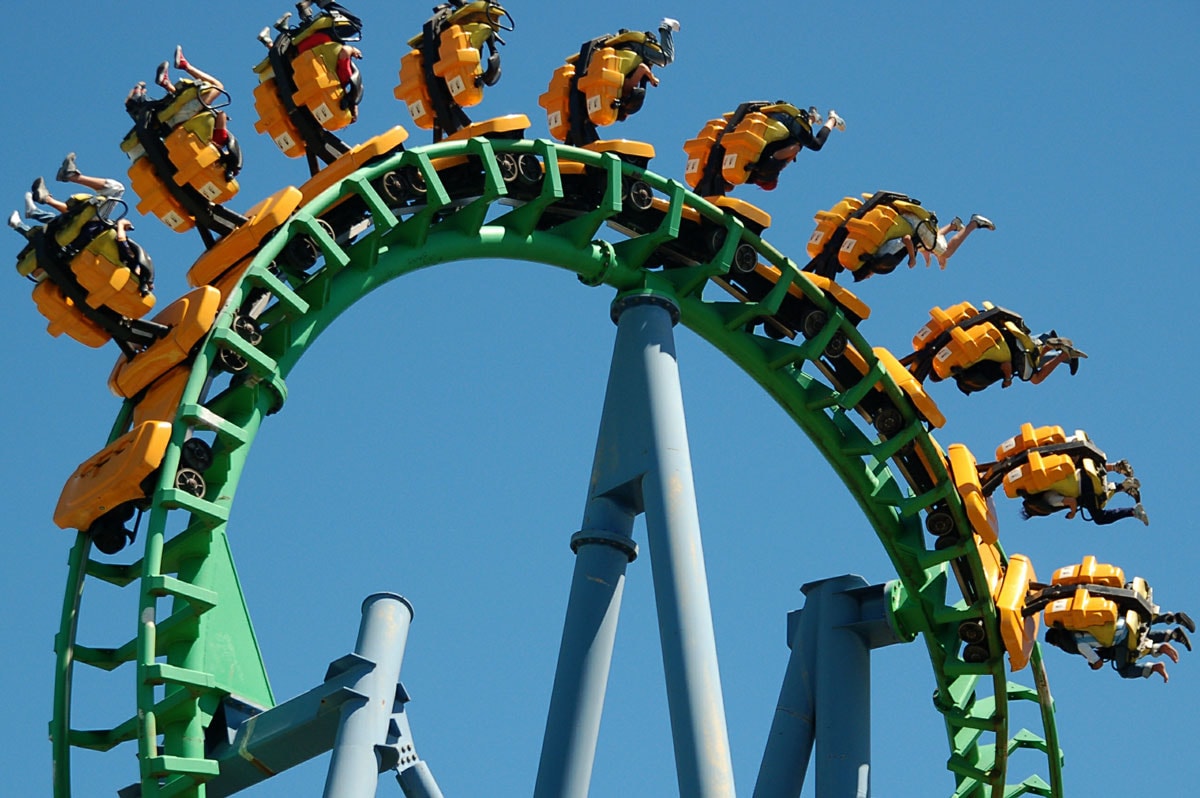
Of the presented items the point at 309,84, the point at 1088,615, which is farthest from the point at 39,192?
the point at 1088,615

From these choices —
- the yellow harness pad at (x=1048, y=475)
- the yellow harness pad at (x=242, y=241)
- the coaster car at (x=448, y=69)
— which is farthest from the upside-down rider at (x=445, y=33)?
the yellow harness pad at (x=1048, y=475)

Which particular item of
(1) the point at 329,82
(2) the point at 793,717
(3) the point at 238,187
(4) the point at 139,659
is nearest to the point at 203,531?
(4) the point at 139,659

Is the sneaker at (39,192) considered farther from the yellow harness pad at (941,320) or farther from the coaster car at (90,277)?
the yellow harness pad at (941,320)

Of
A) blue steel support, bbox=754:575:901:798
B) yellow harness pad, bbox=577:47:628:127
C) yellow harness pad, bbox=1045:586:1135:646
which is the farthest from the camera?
yellow harness pad, bbox=1045:586:1135:646

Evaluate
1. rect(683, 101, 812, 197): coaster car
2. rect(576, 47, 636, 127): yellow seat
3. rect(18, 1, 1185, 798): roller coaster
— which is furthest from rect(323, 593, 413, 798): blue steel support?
rect(683, 101, 812, 197): coaster car

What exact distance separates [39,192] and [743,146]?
4259 millimetres

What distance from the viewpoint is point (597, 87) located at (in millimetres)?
12773

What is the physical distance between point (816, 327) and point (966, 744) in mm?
2866

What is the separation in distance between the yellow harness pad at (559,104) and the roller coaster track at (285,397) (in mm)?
456

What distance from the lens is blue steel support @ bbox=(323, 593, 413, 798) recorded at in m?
10.5

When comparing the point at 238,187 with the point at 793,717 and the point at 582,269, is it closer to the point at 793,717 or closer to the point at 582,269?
the point at 582,269

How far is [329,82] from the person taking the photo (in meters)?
11.8

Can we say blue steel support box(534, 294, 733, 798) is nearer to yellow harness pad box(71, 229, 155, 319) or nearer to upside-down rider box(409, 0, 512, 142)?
upside-down rider box(409, 0, 512, 142)

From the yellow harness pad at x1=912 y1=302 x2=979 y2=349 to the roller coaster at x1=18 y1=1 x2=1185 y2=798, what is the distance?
0.02m
